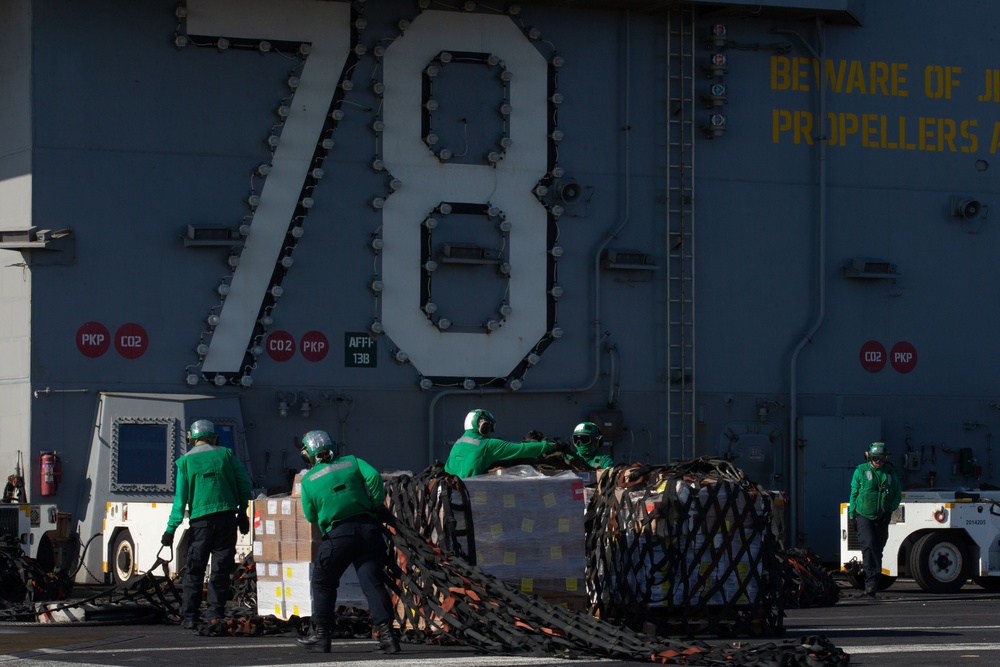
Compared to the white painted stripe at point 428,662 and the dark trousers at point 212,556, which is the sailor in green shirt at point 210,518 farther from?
the white painted stripe at point 428,662

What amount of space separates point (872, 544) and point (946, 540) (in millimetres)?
1057

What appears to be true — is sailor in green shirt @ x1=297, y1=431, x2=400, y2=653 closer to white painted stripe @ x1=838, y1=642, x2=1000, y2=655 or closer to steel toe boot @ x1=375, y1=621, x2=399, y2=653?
steel toe boot @ x1=375, y1=621, x2=399, y2=653

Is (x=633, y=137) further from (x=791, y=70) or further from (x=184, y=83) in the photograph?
(x=184, y=83)

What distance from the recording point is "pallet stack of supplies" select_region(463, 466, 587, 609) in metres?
14.0

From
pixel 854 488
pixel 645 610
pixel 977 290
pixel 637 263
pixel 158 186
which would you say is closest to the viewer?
pixel 645 610

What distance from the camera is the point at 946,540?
68.9 feet

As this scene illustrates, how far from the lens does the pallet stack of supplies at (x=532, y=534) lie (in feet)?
46.0

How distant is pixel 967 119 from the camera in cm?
2753

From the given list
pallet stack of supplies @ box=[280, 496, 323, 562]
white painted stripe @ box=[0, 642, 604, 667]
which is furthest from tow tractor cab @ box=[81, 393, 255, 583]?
white painted stripe @ box=[0, 642, 604, 667]

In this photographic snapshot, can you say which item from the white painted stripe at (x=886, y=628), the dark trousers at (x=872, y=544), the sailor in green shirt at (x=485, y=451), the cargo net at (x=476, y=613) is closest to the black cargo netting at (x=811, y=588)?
the dark trousers at (x=872, y=544)

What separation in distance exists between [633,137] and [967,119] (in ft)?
20.0

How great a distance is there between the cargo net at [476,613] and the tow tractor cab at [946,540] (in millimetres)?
6996

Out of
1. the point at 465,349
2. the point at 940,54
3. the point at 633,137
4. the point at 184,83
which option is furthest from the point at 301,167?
the point at 940,54

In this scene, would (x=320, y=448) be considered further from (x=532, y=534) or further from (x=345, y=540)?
(x=532, y=534)
